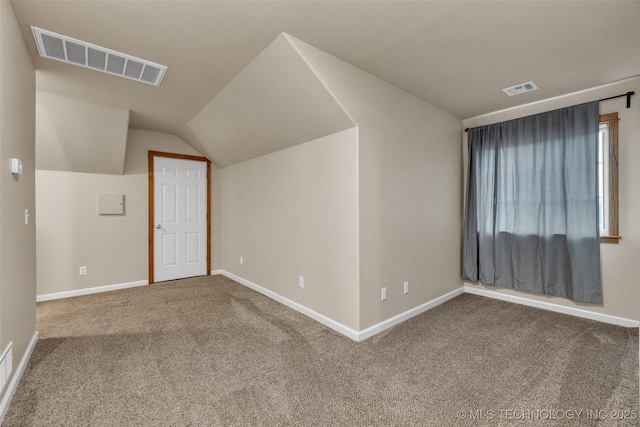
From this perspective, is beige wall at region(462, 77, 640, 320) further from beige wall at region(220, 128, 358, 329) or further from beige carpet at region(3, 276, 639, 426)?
beige wall at region(220, 128, 358, 329)

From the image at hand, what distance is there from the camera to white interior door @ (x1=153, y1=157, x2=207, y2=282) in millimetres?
4633

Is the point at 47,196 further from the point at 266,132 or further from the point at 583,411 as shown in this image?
the point at 583,411

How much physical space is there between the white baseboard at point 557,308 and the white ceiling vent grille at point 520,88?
240cm

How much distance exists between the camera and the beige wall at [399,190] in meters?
2.63

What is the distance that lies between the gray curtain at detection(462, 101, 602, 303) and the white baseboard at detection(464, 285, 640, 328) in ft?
0.51

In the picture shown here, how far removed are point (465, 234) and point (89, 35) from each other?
437cm

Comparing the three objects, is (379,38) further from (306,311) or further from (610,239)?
(610,239)

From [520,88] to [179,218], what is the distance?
16.4 ft

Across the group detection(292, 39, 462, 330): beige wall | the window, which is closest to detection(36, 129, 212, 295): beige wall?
detection(292, 39, 462, 330): beige wall

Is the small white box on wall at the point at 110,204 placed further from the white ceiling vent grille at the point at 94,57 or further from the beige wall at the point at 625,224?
the beige wall at the point at 625,224

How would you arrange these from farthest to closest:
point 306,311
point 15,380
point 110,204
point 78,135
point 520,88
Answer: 1. point 110,204
2. point 78,135
3. point 306,311
4. point 520,88
5. point 15,380

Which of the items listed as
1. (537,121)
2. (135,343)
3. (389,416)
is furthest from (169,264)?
(537,121)

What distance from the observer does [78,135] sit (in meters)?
3.54

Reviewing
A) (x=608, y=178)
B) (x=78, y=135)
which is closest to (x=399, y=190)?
(x=608, y=178)
